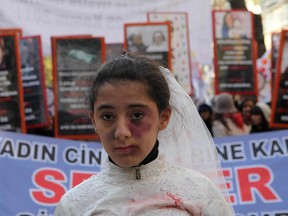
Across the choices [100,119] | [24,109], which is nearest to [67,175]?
[24,109]

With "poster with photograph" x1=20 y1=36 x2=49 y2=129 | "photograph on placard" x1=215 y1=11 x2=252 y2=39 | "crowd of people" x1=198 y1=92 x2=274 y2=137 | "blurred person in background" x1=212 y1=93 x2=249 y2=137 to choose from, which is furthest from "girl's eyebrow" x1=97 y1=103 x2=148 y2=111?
"photograph on placard" x1=215 y1=11 x2=252 y2=39

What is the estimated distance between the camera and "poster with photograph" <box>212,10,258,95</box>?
6676 millimetres

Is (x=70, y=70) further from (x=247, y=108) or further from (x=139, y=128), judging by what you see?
(x=139, y=128)

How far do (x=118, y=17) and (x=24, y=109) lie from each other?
1765 mm

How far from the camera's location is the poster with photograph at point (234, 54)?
668 centimetres

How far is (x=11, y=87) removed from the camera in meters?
5.34

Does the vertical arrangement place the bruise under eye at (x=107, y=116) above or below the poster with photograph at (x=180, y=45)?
below

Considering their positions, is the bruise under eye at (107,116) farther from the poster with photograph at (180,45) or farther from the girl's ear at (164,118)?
the poster with photograph at (180,45)

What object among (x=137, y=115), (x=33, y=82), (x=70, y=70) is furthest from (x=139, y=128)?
(x=33, y=82)

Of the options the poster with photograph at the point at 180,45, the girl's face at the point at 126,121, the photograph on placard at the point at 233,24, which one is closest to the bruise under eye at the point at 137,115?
the girl's face at the point at 126,121

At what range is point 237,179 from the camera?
15.3ft

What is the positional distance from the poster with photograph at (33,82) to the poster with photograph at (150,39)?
0.81 m

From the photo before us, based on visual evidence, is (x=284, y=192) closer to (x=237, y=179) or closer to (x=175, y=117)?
(x=237, y=179)

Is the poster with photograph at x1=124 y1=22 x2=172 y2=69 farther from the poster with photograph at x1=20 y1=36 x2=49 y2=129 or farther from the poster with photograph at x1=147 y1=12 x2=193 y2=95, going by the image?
the poster with photograph at x1=20 y1=36 x2=49 y2=129
